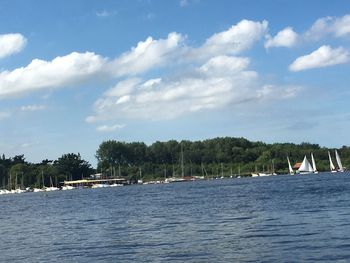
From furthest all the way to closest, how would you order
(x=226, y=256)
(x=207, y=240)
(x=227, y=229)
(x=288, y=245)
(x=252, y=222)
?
(x=252, y=222) < (x=227, y=229) < (x=207, y=240) < (x=288, y=245) < (x=226, y=256)

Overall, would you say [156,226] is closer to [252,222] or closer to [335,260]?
[252,222]

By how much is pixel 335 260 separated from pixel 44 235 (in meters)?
32.7

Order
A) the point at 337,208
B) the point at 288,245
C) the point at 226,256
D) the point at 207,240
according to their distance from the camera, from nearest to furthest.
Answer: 1. the point at 226,256
2. the point at 288,245
3. the point at 207,240
4. the point at 337,208

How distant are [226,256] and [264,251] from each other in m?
2.70

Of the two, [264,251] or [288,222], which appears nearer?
[264,251]

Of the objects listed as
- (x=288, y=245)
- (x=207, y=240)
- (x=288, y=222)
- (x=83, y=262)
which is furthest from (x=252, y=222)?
(x=83, y=262)

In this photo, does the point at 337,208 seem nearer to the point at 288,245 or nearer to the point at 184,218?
the point at 184,218

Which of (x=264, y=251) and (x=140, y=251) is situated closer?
(x=264, y=251)

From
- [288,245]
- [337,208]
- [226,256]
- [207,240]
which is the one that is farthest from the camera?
[337,208]

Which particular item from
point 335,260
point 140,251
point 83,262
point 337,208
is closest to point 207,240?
point 140,251

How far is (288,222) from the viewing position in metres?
53.2

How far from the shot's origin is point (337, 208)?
63875 millimetres

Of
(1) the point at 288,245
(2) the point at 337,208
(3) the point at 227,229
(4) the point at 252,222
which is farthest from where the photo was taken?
(2) the point at 337,208

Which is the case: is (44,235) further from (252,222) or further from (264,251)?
(264,251)
